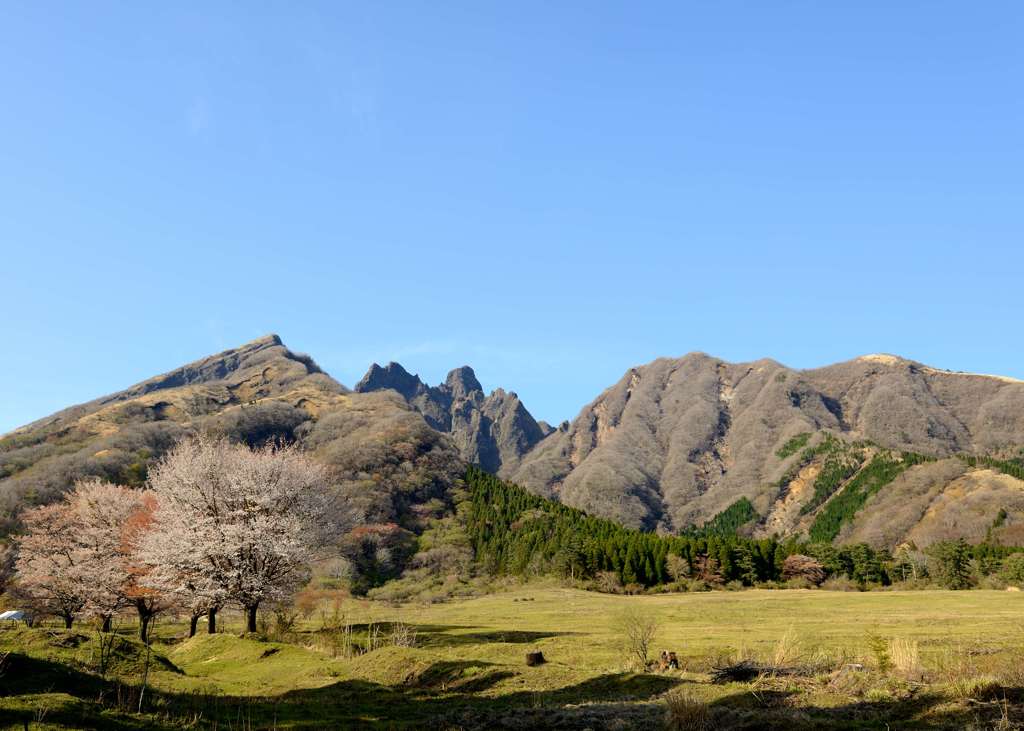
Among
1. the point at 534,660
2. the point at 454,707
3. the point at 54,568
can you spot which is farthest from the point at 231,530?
the point at 454,707

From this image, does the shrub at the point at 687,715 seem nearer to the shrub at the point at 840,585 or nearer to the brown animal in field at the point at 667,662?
the brown animal in field at the point at 667,662

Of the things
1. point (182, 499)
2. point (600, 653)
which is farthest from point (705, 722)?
point (182, 499)

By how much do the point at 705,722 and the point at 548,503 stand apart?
15654 cm

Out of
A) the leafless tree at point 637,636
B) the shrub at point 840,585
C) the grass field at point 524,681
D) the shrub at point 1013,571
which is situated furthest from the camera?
the shrub at point 840,585

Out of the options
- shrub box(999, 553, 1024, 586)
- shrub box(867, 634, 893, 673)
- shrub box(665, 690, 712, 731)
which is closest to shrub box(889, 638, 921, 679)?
shrub box(867, 634, 893, 673)

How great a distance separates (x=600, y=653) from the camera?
33000 millimetres

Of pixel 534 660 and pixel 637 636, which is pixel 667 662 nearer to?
pixel 637 636

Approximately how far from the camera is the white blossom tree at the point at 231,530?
131ft

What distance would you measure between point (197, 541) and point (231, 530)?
2374mm

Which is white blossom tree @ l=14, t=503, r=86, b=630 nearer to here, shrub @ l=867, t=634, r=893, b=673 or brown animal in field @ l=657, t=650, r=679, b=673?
brown animal in field @ l=657, t=650, r=679, b=673

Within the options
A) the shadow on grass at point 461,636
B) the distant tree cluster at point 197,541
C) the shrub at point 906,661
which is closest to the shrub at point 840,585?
the shadow on grass at point 461,636

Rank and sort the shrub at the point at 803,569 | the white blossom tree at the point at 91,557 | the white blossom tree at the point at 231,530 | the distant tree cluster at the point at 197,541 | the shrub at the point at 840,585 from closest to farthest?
the white blossom tree at the point at 231,530, the distant tree cluster at the point at 197,541, the white blossom tree at the point at 91,557, the shrub at the point at 840,585, the shrub at the point at 803,569

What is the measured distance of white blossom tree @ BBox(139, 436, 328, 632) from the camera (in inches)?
1572

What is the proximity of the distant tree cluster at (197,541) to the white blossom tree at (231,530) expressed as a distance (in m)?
0.06
